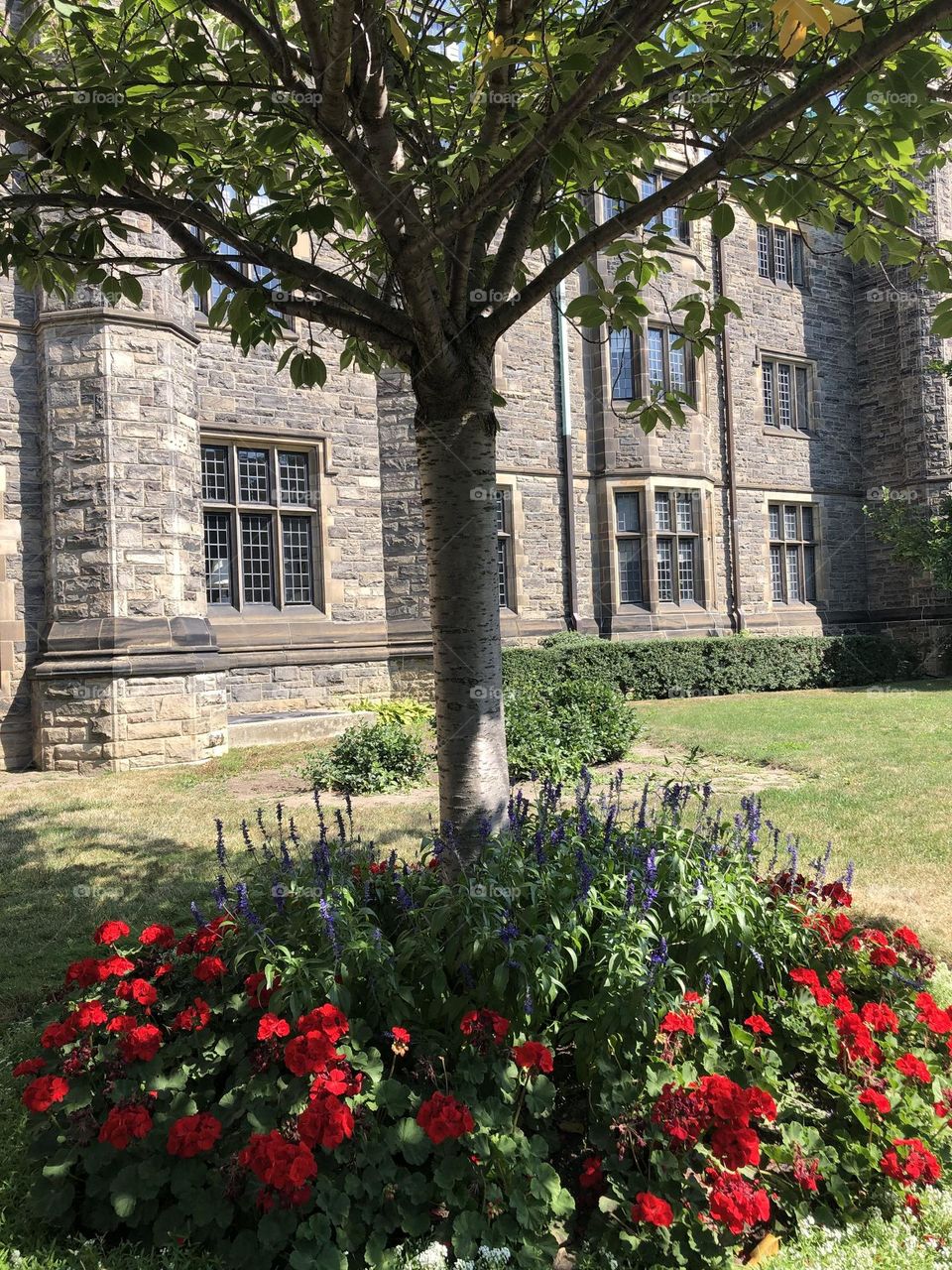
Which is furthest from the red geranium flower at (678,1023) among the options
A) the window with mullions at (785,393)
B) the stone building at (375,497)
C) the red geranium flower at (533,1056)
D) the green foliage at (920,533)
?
the window with mullions at (785,393)

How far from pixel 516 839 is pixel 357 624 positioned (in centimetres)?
1058

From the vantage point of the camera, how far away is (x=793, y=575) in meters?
20.5

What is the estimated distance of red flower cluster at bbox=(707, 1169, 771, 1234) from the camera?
6.40ft

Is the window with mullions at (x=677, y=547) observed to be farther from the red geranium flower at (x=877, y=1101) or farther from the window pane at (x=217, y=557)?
the red geranium flower at (x=877, y=1101)

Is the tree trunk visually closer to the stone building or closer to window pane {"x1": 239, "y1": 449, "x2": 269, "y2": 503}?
the stone building

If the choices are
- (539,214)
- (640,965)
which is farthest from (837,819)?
(539,214)

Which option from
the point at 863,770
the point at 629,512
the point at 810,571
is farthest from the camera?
the point at 810,571

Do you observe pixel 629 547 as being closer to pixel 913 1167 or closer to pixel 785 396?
pixel 785 396

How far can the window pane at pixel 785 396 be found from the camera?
2050 cm

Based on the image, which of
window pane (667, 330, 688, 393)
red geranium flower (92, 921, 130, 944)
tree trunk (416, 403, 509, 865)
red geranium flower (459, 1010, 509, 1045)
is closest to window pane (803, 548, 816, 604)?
window pane (667, 330, 688, 393)

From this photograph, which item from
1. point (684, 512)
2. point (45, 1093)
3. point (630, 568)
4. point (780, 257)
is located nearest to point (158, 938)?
point (45, 1093)

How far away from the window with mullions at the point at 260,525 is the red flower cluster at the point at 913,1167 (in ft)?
38.1

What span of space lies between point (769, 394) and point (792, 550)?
3793 millimetres

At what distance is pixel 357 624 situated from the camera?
13672 millimetres
